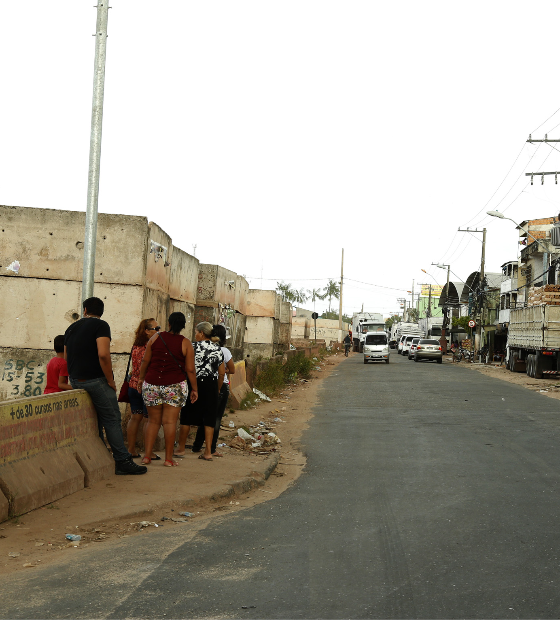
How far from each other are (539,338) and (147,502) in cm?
2612

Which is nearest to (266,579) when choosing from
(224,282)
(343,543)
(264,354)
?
(343,543)

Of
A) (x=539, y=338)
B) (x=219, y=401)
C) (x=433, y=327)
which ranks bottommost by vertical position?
(x=219, y=401)

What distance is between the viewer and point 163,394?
26.6ft

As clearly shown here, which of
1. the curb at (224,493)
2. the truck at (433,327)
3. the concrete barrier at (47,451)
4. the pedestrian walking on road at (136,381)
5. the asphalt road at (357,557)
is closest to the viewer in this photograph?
the asphalt road at (357,557)

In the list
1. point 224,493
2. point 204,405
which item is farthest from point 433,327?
point 224,493

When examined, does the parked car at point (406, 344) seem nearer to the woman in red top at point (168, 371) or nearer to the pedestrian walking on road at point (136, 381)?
the pedestrian walking on road at point (136, 381)

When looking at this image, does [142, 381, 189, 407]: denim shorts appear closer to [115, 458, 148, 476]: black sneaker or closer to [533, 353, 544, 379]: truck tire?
[115, 458, 148, 476]: black sneaker

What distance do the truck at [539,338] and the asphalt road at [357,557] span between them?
66.6 feet

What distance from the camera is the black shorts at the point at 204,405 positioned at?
891 centimetres

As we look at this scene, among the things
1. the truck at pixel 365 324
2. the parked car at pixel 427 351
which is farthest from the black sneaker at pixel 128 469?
the truck at pixel 365 324

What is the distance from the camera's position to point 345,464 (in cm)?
923

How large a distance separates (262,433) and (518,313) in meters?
26.0

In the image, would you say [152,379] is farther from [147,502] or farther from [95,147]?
[95,147]

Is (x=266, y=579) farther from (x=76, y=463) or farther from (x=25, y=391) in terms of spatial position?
(x=25, y=391)
